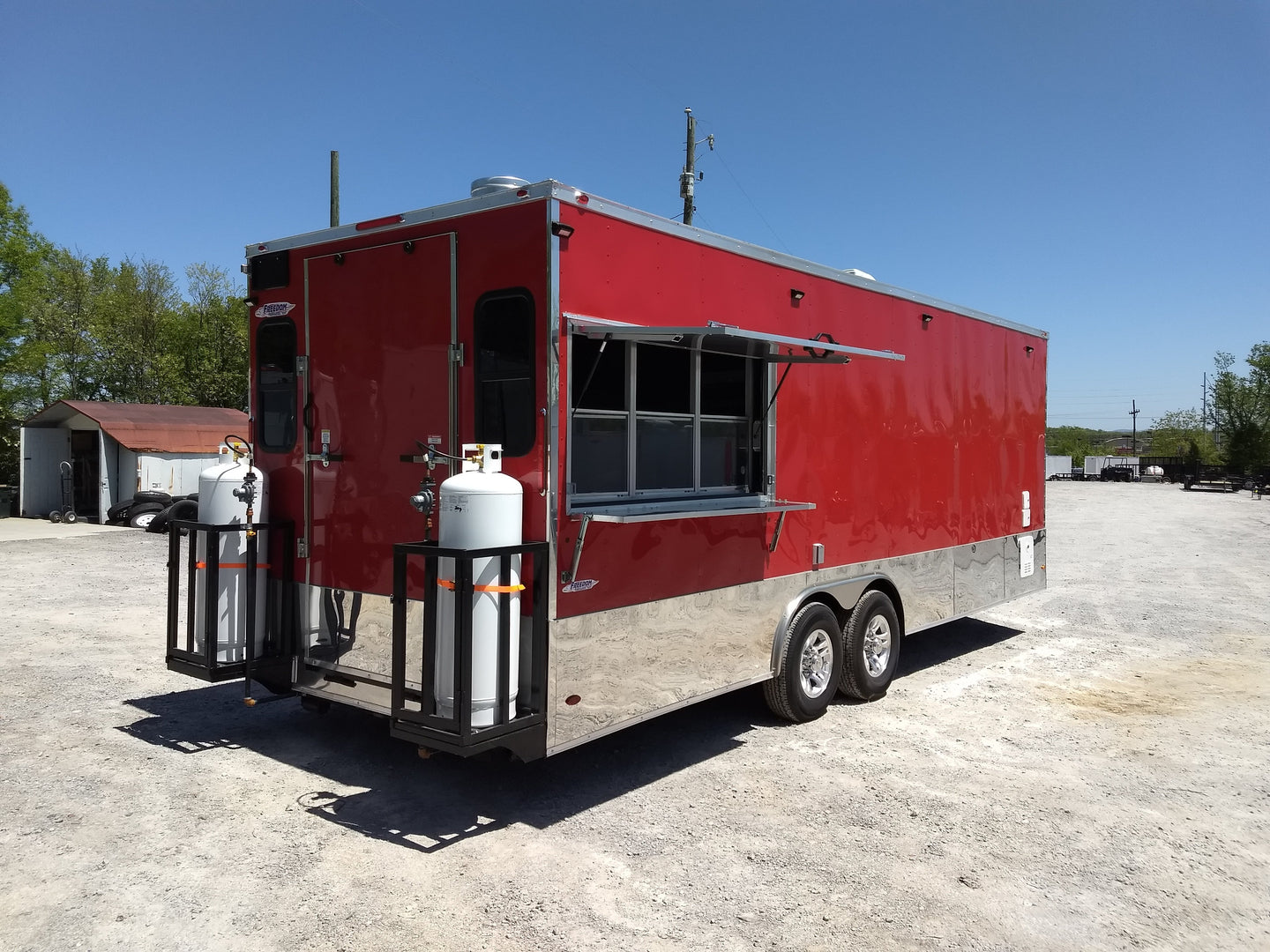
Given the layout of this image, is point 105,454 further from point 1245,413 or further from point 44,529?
point 1245,413

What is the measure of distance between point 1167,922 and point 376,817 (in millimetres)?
3534

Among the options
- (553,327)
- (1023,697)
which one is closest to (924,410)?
(1023,697)

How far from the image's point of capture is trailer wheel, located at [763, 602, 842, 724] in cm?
584

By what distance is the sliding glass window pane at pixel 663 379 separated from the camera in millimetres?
4867

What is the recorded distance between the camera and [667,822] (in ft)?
14.6

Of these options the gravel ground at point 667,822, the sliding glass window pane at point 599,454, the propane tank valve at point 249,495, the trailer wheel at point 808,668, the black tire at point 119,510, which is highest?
the sliding glass window pane at point 599,454

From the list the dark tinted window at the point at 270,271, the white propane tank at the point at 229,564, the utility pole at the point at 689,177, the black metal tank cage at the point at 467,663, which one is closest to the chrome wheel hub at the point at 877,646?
the black metal tank cage at the point at 467,663

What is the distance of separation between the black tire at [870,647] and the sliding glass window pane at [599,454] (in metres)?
2.52

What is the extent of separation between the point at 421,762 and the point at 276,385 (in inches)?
97.4

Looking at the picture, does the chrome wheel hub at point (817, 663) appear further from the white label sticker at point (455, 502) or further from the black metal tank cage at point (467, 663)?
the white label sticker at point (455, 502)

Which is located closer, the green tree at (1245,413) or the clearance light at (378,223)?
the clearance light at (378,223)

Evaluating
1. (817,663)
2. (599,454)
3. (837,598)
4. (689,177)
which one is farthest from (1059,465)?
(599,454)

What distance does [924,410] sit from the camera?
7.25 meters

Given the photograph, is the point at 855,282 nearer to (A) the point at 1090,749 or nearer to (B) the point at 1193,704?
(A) the point at 1090,749
